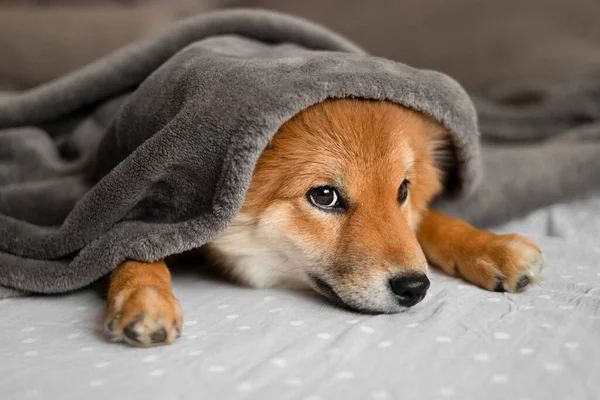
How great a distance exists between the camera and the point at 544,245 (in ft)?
5.42

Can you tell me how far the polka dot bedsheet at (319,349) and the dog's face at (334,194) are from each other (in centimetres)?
11

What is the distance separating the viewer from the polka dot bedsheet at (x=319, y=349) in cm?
95

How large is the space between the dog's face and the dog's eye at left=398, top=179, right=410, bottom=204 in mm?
83

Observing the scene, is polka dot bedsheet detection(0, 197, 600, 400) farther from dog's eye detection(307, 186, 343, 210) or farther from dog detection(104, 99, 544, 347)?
dog's eye detection(307, 186, 343, 210)

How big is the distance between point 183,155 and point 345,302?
1.60 feet

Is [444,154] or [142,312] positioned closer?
[142,312]

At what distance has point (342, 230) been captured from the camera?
1.35m

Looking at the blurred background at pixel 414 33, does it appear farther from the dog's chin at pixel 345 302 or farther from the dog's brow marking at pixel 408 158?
the dog's chin at pixel 345 302

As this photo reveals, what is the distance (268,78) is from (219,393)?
692 millimetres

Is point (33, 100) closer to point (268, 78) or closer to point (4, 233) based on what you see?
point (4, 233)

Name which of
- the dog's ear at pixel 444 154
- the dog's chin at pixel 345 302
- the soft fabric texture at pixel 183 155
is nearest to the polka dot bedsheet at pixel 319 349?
the dog's chin at pixel 345 302

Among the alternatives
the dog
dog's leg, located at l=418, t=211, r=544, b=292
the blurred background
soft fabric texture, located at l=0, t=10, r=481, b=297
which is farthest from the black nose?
the blurred background

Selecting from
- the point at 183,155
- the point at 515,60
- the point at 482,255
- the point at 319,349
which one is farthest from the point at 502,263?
the point at 515,60

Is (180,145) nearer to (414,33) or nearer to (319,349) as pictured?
(319,349)
